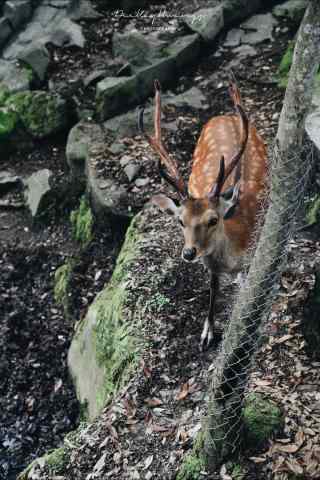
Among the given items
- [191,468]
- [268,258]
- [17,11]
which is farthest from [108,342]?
[17,11]

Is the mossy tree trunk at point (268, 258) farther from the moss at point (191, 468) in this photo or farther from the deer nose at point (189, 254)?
the deer nose at point (189, 254)

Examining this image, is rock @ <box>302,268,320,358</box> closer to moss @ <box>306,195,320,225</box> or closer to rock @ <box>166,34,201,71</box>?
moss @ <box>306,195,320,225</box>

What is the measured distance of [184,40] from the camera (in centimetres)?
897

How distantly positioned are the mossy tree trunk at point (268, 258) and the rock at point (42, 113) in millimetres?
5529

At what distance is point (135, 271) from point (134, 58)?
3.69 metres

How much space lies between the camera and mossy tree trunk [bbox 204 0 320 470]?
3.27 m

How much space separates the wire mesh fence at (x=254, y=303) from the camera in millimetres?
3531

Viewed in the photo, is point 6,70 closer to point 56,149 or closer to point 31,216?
point 56,149

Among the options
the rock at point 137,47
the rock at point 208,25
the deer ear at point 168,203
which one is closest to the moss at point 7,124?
the rock at point 137,47

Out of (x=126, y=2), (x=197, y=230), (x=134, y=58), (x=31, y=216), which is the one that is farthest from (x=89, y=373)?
(x=126, y=2)

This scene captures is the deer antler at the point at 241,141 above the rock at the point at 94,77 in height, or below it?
above

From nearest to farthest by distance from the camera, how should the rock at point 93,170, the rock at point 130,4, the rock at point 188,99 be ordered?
1. the rock at point 93,170
2. the rock at point 188,99
3. the rock at point 130,4

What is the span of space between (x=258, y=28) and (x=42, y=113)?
9.52 ft

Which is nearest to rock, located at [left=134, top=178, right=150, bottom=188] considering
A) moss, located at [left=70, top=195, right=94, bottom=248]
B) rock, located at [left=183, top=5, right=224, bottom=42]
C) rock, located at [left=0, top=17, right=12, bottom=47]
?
moss, located at [left=70, top=195, right=94, bottom=248]
